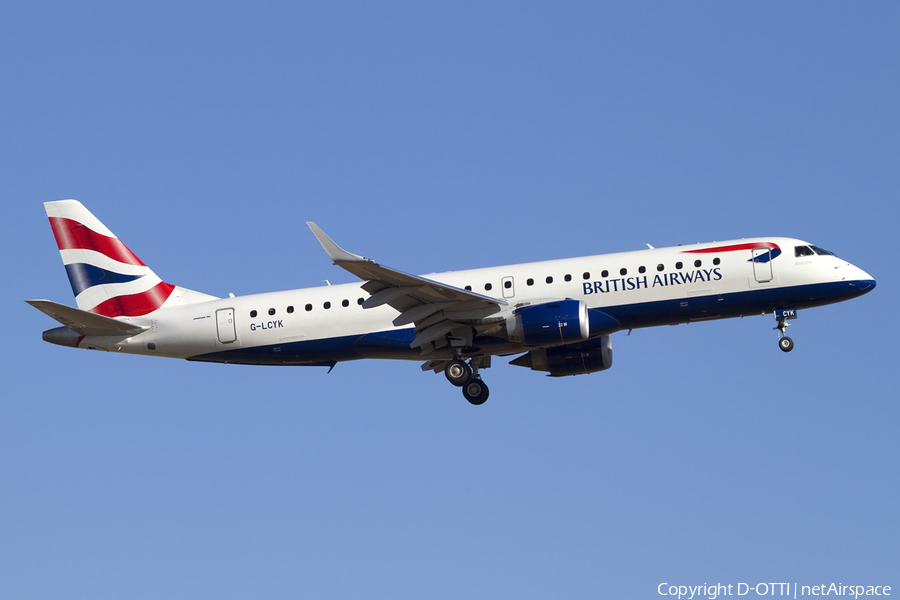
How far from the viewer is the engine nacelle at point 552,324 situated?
32.5m

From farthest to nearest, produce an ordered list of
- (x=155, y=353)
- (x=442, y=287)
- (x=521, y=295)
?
(x=155, y=353) < (x=521, y=295) < (x=442, y=287)

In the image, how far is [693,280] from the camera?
33.7 meters

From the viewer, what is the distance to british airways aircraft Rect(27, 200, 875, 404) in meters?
33.4

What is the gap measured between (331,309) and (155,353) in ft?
22.4

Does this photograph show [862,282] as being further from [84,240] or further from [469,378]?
[84,240]

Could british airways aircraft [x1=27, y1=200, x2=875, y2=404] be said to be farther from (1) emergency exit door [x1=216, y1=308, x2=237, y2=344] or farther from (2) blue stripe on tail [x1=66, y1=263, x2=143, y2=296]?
(2) blue stripe on tail [x1=66, y1=263, x2=143, y2=296]

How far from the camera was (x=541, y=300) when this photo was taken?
34.1 meters

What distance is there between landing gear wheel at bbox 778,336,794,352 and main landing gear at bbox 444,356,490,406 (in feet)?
33.0

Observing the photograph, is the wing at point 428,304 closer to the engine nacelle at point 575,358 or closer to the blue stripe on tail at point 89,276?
the engine nacelle at point 575,358

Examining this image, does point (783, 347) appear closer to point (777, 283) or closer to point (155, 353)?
point (777, 283)

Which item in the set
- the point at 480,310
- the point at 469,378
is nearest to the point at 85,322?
the point at 469,378

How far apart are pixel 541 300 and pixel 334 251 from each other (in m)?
8.07

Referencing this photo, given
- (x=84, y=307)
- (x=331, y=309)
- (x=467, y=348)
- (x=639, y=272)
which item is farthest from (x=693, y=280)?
(x=84, y=307)

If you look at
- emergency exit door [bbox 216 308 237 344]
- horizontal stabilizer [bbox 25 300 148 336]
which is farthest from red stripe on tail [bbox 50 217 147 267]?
emergency exit door [bbox 216 308 237 344]
